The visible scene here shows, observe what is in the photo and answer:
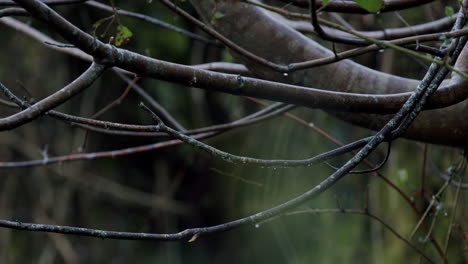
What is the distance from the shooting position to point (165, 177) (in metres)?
2.88

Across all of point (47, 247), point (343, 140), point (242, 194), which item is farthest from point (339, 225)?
point (47, 247)

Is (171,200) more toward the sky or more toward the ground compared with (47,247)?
more toward the sky

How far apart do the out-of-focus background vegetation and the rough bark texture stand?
2.67 ft

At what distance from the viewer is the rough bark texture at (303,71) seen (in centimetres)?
122

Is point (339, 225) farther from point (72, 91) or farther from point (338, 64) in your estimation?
point (72, 91)

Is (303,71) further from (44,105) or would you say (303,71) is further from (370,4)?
(44,105)

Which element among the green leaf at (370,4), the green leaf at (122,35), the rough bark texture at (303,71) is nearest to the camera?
the green leaf at (370,4)

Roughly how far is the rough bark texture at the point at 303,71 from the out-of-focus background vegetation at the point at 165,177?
32.1 inches

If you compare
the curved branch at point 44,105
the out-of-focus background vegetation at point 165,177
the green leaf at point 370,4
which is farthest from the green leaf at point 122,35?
the out-of-focus background vegetation at point 165,177

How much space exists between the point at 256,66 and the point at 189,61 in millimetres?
1364

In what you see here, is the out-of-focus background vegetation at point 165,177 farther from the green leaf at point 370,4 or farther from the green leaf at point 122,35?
the green leaf at point 370,4

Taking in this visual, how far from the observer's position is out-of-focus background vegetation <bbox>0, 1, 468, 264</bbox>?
2.12 m

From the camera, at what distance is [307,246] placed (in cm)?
215

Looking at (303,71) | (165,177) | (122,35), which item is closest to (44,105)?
(122,35)
